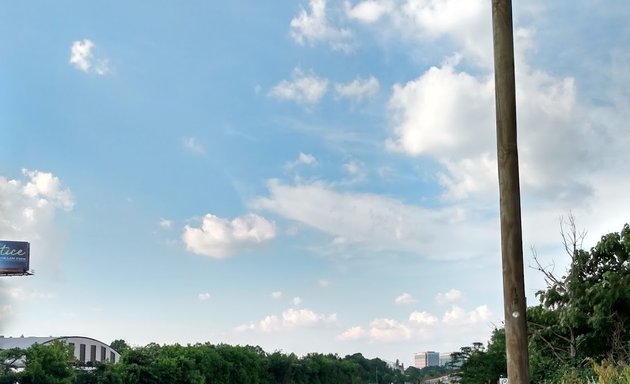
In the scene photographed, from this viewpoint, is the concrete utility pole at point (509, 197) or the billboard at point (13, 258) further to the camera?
the billboard at point (13, 258)

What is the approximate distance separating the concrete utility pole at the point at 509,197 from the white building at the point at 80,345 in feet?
288

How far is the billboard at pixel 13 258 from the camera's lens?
71562 millimetres

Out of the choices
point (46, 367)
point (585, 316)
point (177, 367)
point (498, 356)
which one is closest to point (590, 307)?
point (585, 316)

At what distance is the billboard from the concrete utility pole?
245 ft

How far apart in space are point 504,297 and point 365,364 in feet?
556

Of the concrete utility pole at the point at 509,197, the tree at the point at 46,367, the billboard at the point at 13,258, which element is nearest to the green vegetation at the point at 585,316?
the concrete utility pole at the point at 509,197

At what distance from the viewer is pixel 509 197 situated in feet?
13.0

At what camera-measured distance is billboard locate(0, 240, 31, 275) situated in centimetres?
7156

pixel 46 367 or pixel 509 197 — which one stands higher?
pixel 509 197

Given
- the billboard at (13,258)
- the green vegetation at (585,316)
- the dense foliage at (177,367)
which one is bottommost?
the dense foliage at (177,367)

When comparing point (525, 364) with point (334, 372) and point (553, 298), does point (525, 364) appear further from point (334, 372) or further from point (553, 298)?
point (334, 372)

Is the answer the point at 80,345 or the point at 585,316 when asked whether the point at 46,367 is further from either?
the point at 585,316

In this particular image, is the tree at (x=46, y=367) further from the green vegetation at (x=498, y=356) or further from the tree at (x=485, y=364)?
the tree at (x=485, y=364)

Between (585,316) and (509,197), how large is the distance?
14.3 meters
